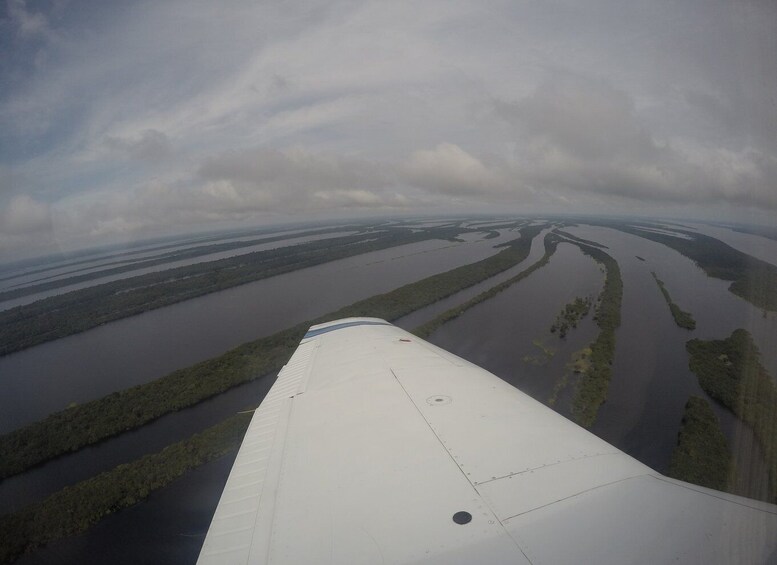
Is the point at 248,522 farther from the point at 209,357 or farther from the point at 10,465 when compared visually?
the point at 209,357

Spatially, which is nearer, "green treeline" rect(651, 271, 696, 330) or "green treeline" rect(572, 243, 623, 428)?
"green treeline" rect(572, 243, 623, 428)

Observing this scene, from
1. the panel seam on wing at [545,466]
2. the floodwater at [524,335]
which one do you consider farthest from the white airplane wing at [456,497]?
the floodwater at [524,335]

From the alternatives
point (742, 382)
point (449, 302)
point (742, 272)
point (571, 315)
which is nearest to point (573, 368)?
point (742, 382)

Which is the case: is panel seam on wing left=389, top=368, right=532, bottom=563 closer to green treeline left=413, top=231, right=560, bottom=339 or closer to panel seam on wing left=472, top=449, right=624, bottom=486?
panel seam on wing left=472, top=449, right=624, bottom=486

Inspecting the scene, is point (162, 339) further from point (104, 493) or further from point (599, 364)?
point (599, 364)

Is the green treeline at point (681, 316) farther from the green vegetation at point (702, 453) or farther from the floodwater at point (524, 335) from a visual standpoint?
the green vegetation at point (702, 453)

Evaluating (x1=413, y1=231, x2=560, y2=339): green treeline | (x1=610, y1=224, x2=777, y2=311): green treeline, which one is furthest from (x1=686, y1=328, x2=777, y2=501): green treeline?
(x1=413, y1=231, x2=560, y2=339): green treeline
